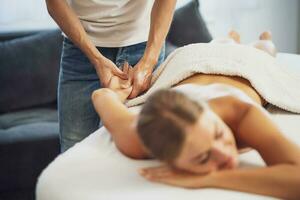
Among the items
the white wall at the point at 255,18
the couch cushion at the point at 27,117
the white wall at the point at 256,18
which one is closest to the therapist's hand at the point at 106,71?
the couch cushion at the point at 27,117

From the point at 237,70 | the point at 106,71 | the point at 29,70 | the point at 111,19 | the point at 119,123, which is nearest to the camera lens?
the point at 119,123

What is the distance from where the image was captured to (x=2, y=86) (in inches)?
107

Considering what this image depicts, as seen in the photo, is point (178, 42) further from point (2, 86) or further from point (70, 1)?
point (70, 1)

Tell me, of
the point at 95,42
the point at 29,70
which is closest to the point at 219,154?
the point at 95,42

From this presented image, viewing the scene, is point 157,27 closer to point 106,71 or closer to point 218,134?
point 106,71

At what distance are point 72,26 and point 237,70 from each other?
0.57 m

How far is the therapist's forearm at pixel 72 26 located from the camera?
156 centimetres

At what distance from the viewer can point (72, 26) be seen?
160 cm

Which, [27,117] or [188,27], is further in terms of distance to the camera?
[188,27]

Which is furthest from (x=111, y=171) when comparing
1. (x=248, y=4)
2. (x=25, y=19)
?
(x=248, y=4)

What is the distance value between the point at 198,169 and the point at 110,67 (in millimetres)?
644

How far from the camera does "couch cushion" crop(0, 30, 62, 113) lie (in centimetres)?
274

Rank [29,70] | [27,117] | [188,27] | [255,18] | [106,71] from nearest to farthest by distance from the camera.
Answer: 1. [106,71]
2. [27,117]
3. [29,70]
4. [188,27]
5. [255,18]

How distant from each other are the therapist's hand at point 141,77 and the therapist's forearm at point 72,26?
13cm
